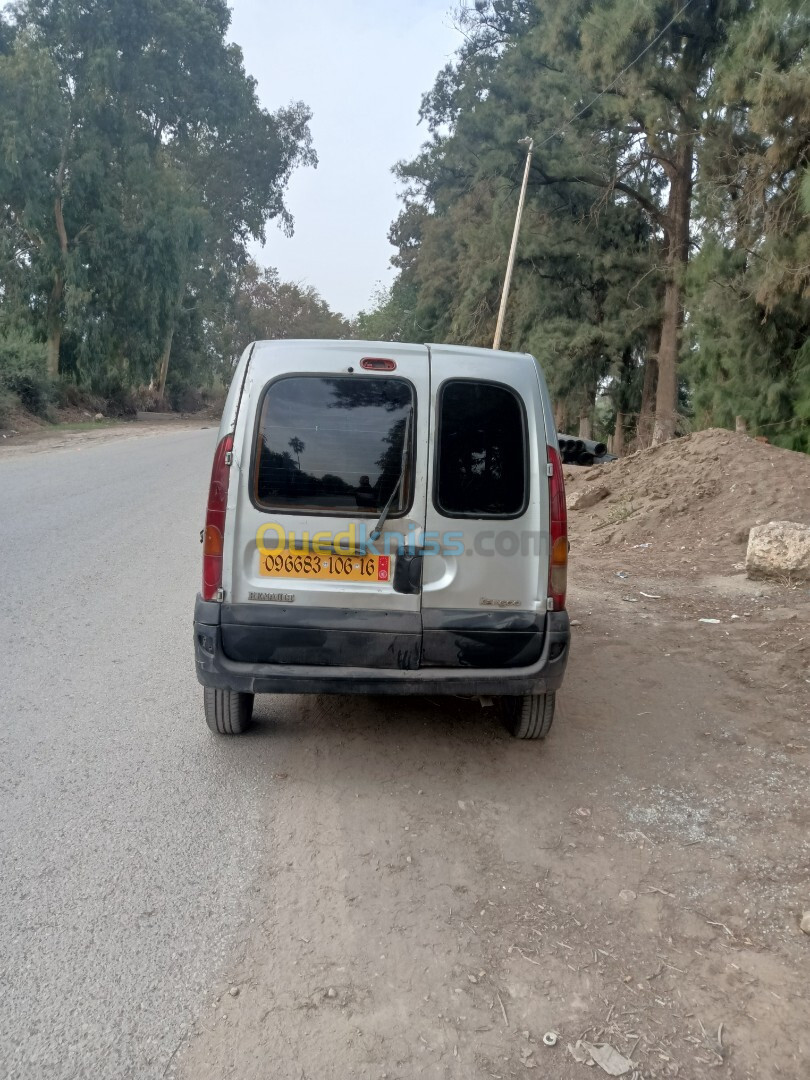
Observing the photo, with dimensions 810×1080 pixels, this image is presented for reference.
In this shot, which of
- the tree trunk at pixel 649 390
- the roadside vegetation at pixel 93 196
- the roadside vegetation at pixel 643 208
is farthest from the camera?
the roadside vegetation at pixel 93 196

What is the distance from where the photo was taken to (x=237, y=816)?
3.67m

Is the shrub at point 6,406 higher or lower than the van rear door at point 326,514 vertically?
lower

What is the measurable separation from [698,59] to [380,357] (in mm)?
18541

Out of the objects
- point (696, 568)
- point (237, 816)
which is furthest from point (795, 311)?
point (237, 816)

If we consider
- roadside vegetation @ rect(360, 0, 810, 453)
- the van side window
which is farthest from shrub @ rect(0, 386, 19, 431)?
the van side window

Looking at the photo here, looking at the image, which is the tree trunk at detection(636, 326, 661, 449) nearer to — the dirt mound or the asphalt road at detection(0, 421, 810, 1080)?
the dirt mound

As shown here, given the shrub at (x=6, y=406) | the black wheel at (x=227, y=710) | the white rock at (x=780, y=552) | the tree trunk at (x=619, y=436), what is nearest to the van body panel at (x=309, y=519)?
the black wheel at (x=227, y=710)

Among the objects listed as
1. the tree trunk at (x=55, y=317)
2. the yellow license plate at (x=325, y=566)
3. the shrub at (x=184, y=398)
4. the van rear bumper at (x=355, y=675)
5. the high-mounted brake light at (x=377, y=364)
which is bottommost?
the shrub at (x=184, y=398)

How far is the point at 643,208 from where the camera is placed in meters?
24.8

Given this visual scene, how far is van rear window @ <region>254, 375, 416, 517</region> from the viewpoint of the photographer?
4.02m

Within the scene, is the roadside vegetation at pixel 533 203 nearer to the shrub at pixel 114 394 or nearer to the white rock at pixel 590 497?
the shrub at pixel 114 394

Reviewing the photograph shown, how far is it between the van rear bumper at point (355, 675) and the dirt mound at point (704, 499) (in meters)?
6.21

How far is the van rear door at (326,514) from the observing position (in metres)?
4.01

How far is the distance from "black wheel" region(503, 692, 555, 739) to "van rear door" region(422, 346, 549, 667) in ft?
1.24
